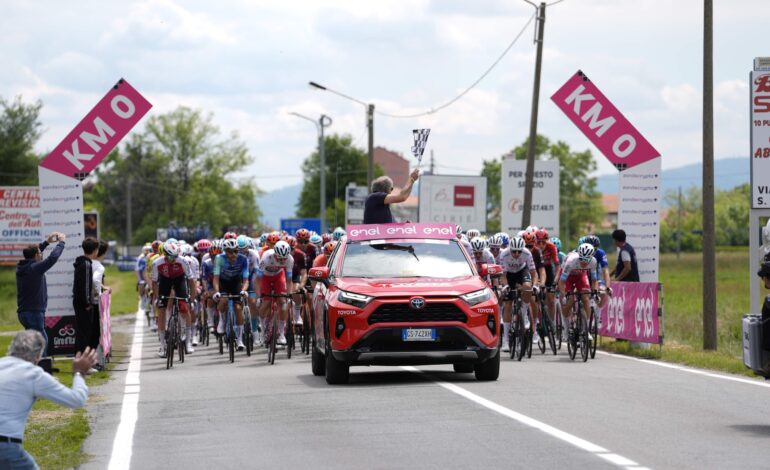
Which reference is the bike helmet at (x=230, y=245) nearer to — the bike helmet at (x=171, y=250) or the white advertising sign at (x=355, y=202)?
the bike helmet at (x=171, y=250)

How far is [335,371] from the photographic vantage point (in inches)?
669

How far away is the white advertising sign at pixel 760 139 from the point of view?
23.3m

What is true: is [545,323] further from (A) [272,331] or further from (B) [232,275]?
(B) [232,275]

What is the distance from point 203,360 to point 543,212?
18732mm

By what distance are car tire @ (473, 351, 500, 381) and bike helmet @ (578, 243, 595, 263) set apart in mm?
4750

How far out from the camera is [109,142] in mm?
21781

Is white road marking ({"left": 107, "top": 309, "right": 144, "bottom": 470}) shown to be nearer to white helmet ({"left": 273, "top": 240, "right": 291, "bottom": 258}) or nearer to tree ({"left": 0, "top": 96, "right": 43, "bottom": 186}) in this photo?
white helmet ({"left": 273, "top": 240, "right": 291, "bottom": 258})

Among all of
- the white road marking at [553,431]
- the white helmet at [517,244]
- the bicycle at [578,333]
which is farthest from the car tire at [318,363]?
the white helmet at [517,244]

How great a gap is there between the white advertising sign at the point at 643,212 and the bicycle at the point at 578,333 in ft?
11.0

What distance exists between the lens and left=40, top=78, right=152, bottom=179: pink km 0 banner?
71.3 feet

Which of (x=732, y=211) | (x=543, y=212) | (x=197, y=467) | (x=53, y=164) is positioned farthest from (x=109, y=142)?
(x=732, y=211)

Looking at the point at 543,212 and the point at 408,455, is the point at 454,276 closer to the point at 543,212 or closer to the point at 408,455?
the point at 408,455

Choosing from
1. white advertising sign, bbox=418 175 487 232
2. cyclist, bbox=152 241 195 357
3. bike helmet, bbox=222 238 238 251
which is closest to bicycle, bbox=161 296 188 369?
cyclist, bbox=152 241 195 357

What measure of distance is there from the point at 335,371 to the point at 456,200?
33.4 m
